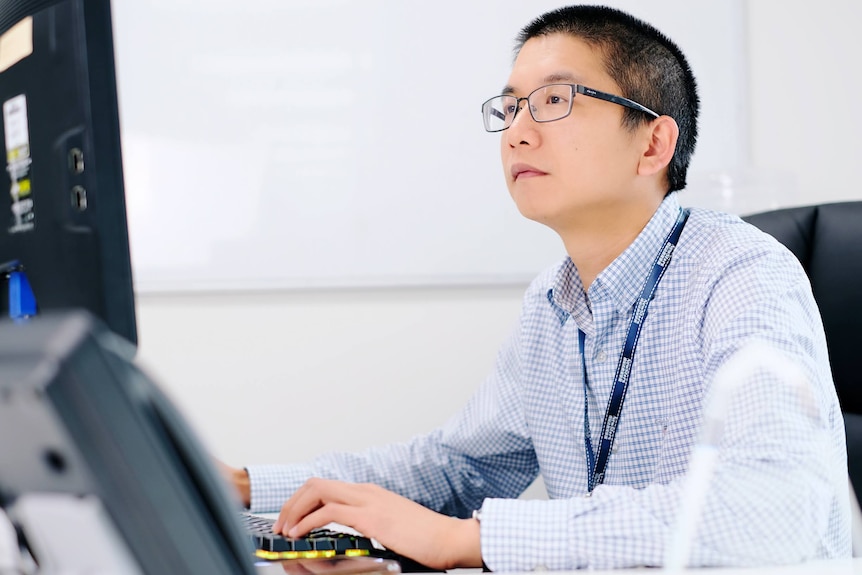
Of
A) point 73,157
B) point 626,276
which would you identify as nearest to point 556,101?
point 626,276

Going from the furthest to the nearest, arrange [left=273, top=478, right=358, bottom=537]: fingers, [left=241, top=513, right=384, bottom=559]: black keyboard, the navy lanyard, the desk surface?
the navy lanyard → [left=273, top=478, right=358, bottom=537]: fingers → [left=241, top=513, right=384, bottom=559]: black keyboard → the desk surface

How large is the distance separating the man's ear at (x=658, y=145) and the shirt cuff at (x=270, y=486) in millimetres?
699

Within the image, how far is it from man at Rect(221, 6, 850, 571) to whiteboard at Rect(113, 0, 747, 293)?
0.95 meters

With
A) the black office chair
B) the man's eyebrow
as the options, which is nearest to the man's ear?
the man's eyebrow

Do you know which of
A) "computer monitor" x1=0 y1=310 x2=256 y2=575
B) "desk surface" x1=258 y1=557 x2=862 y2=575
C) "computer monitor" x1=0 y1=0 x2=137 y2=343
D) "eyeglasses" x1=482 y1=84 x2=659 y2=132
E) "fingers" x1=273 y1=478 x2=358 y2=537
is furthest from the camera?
"eyeglasses" x1=482 y1=84 x2=659 y2=132

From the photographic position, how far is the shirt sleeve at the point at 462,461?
133cm

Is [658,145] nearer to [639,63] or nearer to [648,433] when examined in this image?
[639,63]

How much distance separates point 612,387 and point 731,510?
0.43 m

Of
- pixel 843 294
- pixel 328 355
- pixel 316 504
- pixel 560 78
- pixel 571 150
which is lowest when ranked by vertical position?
pixel 328 355

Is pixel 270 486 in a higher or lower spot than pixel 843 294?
lower

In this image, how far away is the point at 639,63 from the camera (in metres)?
1.34

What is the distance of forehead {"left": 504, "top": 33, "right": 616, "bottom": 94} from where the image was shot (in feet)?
4.28

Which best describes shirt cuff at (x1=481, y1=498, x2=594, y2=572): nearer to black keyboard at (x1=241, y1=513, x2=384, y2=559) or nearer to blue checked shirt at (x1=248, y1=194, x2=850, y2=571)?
blue checked shirt at (x1=248, y1=194, x2=850, y2=571)

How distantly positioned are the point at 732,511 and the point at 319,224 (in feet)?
5.57
